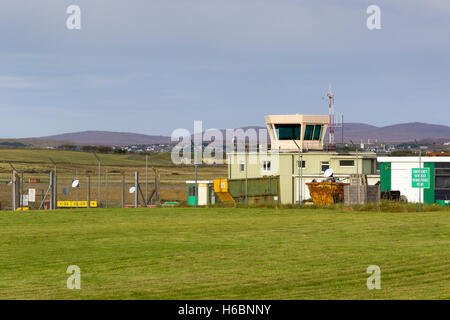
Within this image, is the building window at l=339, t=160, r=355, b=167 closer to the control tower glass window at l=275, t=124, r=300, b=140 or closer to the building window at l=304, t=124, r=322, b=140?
the building window at l=304, t=124, r=322, b=140

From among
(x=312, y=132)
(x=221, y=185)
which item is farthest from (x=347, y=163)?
(x=221, y=185)

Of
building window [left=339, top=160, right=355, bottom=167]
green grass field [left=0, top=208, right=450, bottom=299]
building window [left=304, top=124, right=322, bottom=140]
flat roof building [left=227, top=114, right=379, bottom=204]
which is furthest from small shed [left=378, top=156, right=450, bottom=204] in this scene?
green grass field [left=0, top=208, right=450, bottom=299]

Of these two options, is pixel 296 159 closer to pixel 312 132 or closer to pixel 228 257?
pixel 312 132

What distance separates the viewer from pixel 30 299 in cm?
1401

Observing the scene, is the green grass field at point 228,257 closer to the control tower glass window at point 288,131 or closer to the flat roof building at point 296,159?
the flat roof building at point 296,159

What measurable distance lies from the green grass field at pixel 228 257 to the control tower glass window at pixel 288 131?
89.7 ft

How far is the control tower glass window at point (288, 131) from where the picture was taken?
60.9 meters

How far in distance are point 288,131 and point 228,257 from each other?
4182 centimetres

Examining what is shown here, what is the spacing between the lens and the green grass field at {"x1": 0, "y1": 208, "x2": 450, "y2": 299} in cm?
1509

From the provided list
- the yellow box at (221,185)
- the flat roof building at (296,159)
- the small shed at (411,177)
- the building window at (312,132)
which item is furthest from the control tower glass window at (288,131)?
the yellow box at (221,185)

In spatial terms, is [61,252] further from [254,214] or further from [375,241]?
[254,214]

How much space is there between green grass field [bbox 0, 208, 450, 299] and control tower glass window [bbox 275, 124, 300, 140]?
89.7 feet

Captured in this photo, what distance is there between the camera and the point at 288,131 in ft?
201
